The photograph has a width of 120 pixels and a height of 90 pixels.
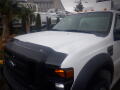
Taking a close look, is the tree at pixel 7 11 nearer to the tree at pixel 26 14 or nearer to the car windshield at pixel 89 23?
the tree at pixel 26 14

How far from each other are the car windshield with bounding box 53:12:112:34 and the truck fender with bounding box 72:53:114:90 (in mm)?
714

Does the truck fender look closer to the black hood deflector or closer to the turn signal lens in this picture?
the turn signal lens

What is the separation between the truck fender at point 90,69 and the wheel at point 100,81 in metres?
0.10

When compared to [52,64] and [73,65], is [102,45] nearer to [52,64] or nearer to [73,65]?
[73,65]

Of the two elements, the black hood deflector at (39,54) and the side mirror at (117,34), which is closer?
the black hood deflector at (39,54)

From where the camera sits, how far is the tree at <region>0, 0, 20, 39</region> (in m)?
6.52

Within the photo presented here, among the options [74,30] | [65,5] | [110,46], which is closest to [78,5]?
[65,5]

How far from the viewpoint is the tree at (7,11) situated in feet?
21.4

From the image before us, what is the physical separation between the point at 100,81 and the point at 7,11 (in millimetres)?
5815

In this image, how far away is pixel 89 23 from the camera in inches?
127

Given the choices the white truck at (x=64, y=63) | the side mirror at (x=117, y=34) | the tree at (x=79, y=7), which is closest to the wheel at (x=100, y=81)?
the white truck at (x=64, y=63)

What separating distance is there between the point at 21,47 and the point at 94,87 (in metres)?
1.24

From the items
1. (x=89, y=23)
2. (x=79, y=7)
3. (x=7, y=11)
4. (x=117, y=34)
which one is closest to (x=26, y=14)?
(x=7, y=11)

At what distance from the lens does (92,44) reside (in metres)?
2.26
